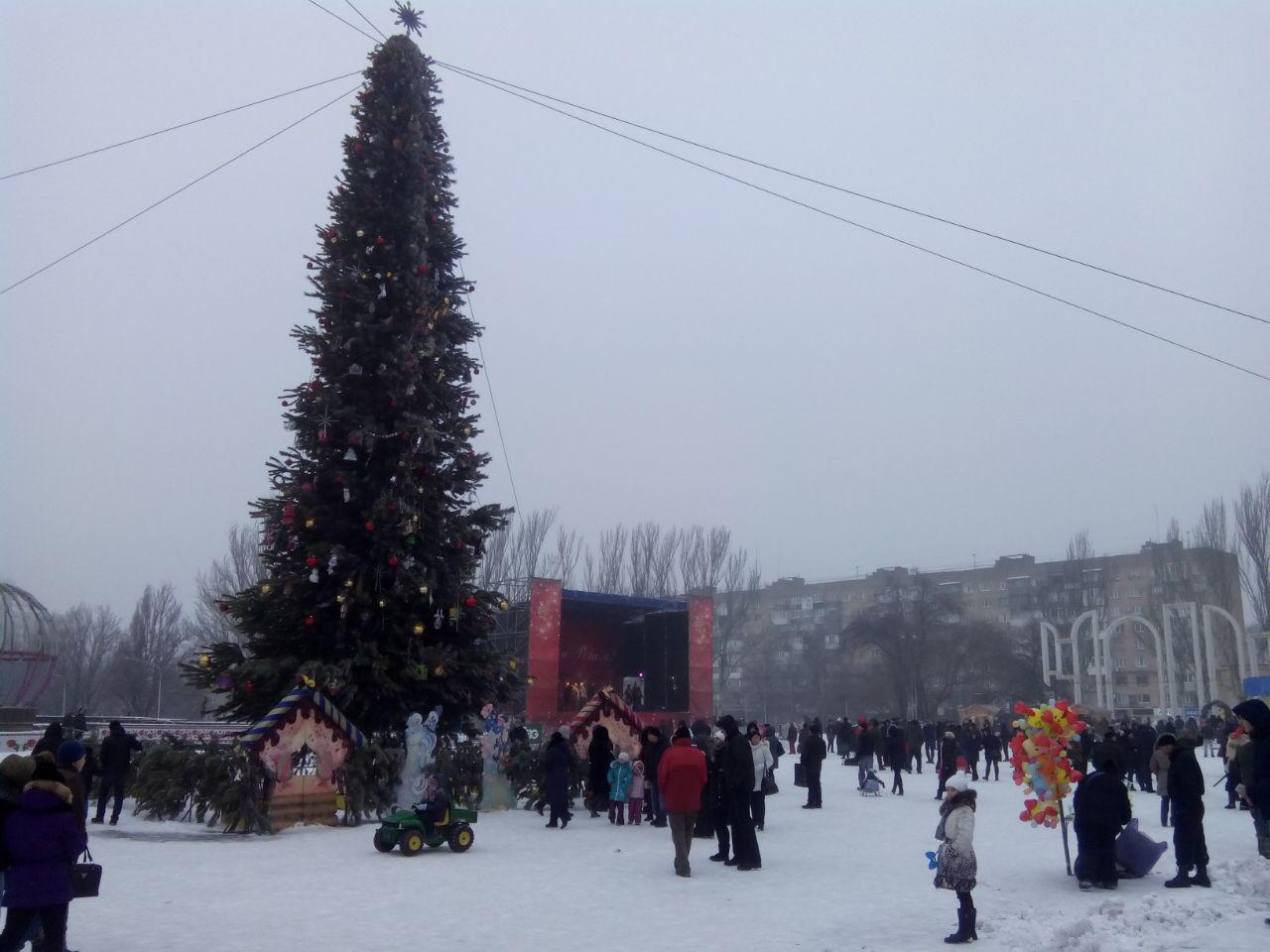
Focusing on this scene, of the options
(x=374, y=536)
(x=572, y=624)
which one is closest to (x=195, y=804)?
(x=374, y=536)

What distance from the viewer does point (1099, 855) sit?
10.3 m

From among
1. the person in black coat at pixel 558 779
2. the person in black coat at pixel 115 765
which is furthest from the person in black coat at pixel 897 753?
the person in black coat at pixel 115 765

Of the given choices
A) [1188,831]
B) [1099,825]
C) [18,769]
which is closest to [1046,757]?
[1099,825]

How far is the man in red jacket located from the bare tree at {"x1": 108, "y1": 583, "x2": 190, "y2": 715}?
55.8m

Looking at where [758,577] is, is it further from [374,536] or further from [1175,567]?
[374,536]

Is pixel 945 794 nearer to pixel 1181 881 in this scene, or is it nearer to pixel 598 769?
pixel 1181 881

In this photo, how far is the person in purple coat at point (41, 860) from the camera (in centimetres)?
612

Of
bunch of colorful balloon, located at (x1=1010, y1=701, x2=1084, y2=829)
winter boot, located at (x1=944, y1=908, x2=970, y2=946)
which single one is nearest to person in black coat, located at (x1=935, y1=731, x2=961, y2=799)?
bunch of colorful balloon, located at (x1=1010, y1=701, x2=1084, y2=829)

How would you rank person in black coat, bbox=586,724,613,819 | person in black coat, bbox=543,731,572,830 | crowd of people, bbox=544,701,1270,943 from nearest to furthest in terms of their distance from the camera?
crowd of people, bbox=544,701,1270,943, person in black coat, bbox=543,731,572,830, person in black coat, bbox=586,724,613,819

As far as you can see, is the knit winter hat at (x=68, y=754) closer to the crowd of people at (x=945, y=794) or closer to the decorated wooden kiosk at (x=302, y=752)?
the crowd of people at (x=945, y=794)

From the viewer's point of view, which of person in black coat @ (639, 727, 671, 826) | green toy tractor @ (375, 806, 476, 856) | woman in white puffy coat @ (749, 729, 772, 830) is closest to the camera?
green toy tractor @ (375, 806, 476, 856)

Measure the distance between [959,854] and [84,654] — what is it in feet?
266

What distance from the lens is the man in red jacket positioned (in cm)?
1134

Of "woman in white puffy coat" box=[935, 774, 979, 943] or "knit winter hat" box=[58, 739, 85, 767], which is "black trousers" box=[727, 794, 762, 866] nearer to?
"woman in white puffy coat" box=[935, 774, 979, 943]
